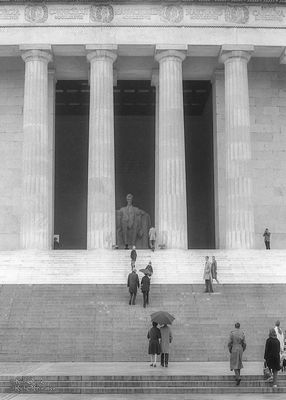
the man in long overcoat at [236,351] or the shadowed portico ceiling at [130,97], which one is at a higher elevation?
the shadowed portico ceiling at [130,97]

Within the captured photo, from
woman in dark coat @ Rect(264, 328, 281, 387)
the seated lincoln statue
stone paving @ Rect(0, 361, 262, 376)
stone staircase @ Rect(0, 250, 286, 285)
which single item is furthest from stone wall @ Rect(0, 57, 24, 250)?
woman in dark coat @ Rect(264, 328, 281, 387)

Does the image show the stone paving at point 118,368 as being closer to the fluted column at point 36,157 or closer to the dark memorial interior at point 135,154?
the fluted column at point 36,157

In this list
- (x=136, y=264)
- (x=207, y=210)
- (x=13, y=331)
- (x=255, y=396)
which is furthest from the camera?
(x=207, y=210)

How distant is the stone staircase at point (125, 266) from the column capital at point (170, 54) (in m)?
13.9

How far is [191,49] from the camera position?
51.6 m

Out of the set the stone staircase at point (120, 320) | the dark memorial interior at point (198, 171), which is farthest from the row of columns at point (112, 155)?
the dark memorial interior at point (198, 171)

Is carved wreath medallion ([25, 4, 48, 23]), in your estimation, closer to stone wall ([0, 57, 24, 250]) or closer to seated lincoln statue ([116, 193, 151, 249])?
stone wall ([0, 57, 24, 250])

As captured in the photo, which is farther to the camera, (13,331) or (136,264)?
(136,264)

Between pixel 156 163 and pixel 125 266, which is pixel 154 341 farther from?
pixel 156 163

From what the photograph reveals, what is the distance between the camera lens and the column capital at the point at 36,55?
50.5m

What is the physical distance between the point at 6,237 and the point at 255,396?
3378 cm

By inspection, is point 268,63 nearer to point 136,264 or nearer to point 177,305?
point 136,264

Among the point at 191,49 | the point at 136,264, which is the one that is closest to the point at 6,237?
the point at 136,264

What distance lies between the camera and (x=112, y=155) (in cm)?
4984
